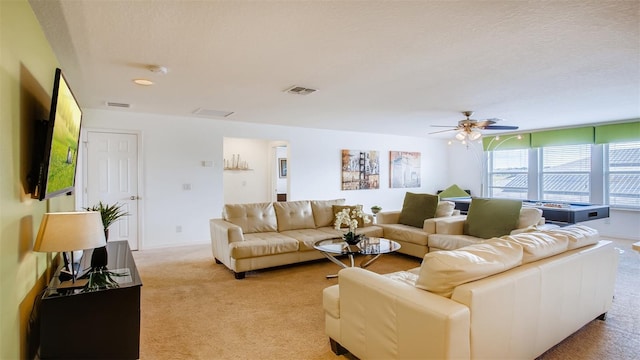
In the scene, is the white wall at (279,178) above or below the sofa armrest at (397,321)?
above

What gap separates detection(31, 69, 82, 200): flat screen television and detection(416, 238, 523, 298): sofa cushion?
2.10 meters

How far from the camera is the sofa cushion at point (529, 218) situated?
399 cm

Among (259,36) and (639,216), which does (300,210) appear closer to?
(259,36)

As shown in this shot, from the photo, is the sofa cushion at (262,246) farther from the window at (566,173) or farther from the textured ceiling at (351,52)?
the window at (566,173)

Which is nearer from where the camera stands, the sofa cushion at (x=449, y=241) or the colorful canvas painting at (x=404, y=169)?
the sofa cushion at (x=449, y=241)

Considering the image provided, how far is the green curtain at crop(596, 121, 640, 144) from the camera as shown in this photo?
6.12m

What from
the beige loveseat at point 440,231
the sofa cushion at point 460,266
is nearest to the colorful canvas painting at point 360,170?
the beige loveseat at point 440,231

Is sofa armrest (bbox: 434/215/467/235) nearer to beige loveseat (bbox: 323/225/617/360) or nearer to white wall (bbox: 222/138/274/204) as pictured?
beige loveseat (bbox: 323/225/617/360)

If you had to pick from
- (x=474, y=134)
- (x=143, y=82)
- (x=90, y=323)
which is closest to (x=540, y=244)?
(x=90, y=323)

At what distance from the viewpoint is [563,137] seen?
23.1ft

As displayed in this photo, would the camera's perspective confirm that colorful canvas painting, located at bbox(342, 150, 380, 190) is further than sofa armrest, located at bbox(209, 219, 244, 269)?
Yes

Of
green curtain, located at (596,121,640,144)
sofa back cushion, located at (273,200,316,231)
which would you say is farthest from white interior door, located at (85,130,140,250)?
green curtain, located at (596,121,640,144)

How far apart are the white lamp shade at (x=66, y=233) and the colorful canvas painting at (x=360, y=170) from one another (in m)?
6.09

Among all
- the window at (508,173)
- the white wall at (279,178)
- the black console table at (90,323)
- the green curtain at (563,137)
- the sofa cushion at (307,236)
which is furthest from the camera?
the white wall at (279,178)
